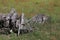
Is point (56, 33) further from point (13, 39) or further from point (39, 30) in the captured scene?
point (13, 39)

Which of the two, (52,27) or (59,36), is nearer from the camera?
(59,36)

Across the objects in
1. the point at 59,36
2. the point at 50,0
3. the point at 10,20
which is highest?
the point at 50,0

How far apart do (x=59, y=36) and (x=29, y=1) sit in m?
6.69

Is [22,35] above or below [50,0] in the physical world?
below

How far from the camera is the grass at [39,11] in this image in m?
10.9

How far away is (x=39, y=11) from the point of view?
15.6 meters

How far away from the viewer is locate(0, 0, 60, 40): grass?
10898mm

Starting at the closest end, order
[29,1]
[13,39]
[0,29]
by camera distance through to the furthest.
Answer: [13,39] → [0,29] → [29,1]

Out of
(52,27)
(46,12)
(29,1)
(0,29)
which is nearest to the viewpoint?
(0,29)

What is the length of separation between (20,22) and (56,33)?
186 centimetres

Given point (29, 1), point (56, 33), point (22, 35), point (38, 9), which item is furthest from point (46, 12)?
point (22, 35)

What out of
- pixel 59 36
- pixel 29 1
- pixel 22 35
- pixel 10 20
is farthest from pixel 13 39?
pixel 29 1

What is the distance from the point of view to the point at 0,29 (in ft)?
36.4

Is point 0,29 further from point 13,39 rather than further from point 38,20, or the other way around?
point 38,20
